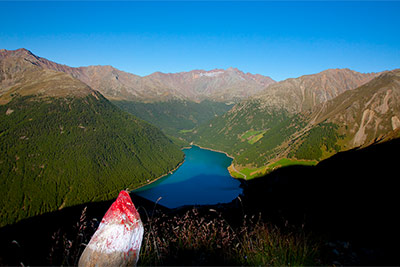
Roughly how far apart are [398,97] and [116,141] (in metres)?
165

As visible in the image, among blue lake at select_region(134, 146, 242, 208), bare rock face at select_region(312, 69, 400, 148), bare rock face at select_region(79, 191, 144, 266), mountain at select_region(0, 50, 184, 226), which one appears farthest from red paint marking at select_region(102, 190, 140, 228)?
bare rock face at select_region(312, 69, 400, 148)

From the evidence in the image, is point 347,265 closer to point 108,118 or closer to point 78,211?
point 78,211

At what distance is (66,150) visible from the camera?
117 metres

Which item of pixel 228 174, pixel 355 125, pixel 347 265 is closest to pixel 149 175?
pixel 228 174

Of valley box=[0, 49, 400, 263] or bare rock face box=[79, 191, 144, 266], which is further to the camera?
valley box=[0, 49, 400, 263]

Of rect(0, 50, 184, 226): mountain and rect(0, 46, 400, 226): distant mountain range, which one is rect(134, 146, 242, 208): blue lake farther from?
rect(0, 50, 184, 226): mountain

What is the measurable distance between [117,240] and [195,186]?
11240 centimetres

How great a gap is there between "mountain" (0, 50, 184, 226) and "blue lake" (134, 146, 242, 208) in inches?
475

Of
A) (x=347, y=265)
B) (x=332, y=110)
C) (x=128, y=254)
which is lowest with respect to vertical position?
(x=347, y=265)

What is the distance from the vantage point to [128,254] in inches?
87.0

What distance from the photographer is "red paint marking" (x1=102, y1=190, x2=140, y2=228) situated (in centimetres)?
235

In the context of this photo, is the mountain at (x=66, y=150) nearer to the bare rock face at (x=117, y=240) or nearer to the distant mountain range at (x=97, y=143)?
the distant mountain range at (x=97, y=143)

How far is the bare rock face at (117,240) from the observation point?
7.00ft

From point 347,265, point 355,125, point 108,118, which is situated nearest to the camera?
point 347,265
